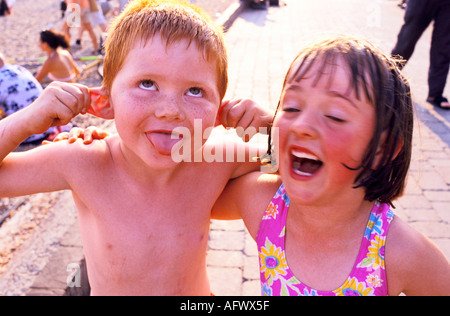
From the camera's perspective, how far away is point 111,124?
15.9ft

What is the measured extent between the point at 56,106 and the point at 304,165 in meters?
0.88

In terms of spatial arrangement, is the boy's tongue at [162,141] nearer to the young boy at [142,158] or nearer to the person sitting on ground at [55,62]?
the young boy at [142,158]

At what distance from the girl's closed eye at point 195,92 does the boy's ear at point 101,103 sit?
0.33m

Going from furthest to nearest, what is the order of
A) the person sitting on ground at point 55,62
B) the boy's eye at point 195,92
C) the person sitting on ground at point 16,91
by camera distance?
the person sitting on ground at point 55,62 → the person sitting on ground at point 16,91 → the boy's eye at point 195,92

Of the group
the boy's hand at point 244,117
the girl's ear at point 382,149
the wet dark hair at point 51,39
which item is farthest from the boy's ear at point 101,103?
the wet dark hair at point 51,39

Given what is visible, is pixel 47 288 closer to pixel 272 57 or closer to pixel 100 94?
pixel 100 94

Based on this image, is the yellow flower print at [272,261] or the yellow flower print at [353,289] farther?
the yellow flower print at [272,261]

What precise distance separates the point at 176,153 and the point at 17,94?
4440 mm

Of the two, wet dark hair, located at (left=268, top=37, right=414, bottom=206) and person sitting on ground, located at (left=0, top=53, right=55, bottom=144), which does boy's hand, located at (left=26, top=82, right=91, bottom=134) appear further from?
person sitting on ground, located at (left=0, top=53, right=55, bottom=144)

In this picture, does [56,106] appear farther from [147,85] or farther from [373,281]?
[373,281]

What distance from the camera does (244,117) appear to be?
4.87ft

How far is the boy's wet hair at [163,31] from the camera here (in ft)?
4.14

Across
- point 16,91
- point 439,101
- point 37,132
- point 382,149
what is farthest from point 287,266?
point 439,101
